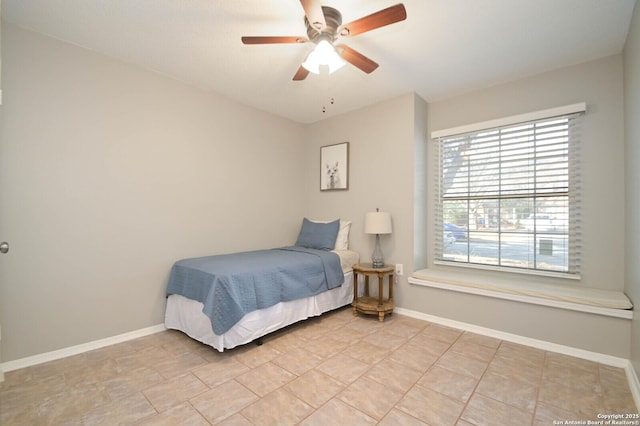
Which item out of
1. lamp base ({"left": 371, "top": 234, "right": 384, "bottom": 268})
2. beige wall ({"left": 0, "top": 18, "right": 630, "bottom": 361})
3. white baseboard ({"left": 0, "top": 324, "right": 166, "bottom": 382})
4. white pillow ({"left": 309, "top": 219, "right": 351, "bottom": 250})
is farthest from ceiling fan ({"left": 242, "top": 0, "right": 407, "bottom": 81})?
white baseboard ({"left": 0, "top": 324, "right": 166, "bottom": 382})

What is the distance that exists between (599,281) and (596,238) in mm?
Answer: 371

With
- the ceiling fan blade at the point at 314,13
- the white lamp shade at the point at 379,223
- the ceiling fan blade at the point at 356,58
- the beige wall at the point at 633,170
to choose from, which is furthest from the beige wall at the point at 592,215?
the ceiling fan blade at the point at 314,13

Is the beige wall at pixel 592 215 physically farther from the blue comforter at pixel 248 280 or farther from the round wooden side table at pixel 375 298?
the blue comforter at pixel 248 280

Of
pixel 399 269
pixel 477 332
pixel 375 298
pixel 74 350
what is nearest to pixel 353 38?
pixel 399 269

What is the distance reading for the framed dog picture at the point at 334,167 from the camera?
154 inches

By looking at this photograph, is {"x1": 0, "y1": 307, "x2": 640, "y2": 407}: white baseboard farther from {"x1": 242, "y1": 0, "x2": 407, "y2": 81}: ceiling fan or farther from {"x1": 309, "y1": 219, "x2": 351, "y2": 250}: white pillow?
{"x1": 242, "y1": 0, "x2": 407, "y2": 81}: ceiling fan

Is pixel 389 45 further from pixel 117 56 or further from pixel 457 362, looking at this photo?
pixel 457 362

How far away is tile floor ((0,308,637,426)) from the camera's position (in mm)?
1646

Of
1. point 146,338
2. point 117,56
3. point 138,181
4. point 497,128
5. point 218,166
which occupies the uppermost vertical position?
point 117,56

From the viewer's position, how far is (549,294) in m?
2.43

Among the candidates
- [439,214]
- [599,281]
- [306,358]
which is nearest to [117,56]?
[306,358]

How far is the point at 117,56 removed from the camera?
2.57 m

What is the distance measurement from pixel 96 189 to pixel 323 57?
7.08 feet

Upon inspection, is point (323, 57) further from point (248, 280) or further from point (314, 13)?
point (248, 280)
